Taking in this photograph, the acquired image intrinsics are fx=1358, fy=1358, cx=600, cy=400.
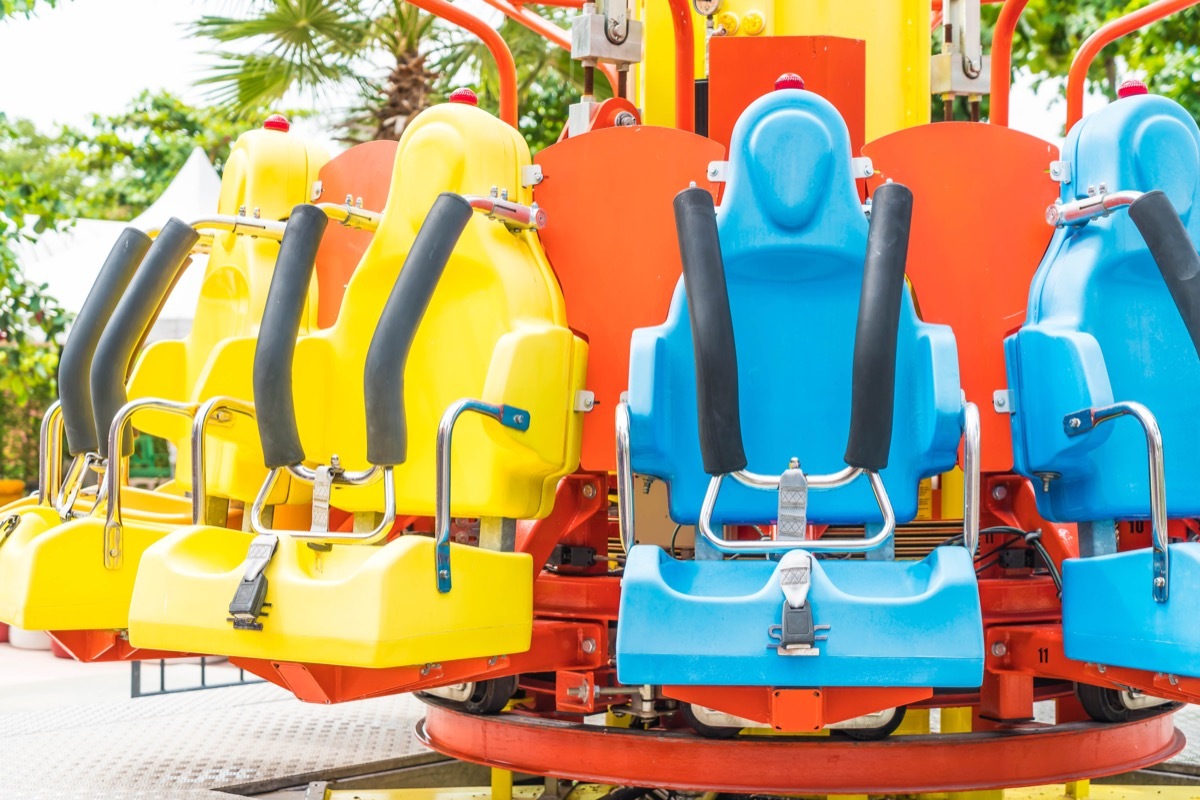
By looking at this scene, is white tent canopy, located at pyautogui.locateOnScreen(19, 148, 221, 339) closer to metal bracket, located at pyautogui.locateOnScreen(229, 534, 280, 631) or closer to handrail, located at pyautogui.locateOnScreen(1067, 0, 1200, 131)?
handrail, located at pyautogui.locateOnScreen(1067, 0, 1200, 131)

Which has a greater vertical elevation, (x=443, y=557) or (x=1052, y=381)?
(x=1052, y=381)

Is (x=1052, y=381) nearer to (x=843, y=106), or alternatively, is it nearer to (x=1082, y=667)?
(x=1082, y=667)

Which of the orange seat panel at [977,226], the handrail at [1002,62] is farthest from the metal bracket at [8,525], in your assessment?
the handrail at [1002,62]

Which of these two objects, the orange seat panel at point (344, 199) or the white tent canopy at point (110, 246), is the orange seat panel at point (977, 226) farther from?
the white tent canopy at point (110, 246)

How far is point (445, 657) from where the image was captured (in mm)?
2777

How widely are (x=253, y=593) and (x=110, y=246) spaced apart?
844 centimetres

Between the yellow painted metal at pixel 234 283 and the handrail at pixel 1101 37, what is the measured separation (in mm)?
2292

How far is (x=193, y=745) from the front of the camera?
468cm

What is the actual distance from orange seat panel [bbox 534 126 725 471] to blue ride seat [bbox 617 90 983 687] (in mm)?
415

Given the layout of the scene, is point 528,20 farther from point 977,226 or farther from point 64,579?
point 64,579

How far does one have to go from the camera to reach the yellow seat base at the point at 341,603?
8.68ft

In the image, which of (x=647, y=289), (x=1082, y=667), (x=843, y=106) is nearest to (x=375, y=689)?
(x=647, y=289)

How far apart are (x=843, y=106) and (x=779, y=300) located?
0.78 metres

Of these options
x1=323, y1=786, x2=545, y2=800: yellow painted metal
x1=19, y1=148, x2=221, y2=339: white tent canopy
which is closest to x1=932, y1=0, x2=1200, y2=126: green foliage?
x1=323, y1=786, x2=545, y2=800: yellow painted metal
